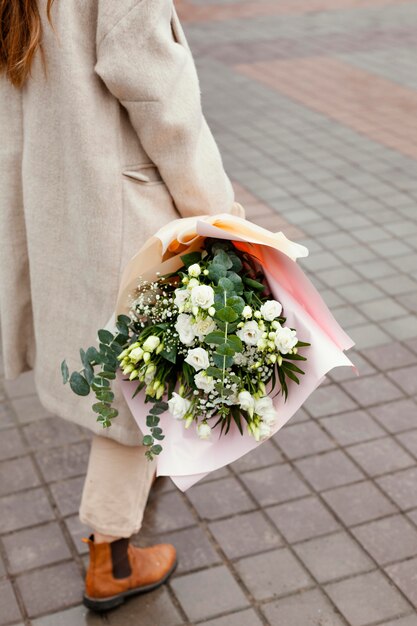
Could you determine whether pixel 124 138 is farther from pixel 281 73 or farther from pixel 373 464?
pixel 281 73

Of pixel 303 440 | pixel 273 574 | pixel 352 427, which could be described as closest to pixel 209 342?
pixel 273 574

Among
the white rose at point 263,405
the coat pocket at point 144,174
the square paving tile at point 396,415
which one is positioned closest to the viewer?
the white rose at point 263,405

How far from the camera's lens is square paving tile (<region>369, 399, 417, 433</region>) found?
3.54m

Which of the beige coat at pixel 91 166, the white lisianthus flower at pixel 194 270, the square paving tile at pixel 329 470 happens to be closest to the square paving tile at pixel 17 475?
the beige coat at pixel 91 166

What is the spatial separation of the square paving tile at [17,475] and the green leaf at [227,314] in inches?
62.3

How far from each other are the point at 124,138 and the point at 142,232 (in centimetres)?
23

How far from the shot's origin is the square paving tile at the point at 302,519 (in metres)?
3.00

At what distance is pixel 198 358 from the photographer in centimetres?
190

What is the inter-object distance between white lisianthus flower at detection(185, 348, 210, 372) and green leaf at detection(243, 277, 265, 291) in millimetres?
222

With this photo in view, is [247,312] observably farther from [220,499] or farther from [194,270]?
[220,499]

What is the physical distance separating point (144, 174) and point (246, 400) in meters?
0.67

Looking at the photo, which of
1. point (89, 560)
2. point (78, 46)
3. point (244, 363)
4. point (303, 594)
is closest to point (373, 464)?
point (303, 594)

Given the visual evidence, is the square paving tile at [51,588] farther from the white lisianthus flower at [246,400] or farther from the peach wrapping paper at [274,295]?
the white lisianthus flower at [246,400]

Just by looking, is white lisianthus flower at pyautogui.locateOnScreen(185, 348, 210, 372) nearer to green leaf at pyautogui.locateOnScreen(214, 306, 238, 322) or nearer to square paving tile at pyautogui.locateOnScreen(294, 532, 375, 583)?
green leaf at pyautogui.locateOnScreen(214, 306, 238, 322)
